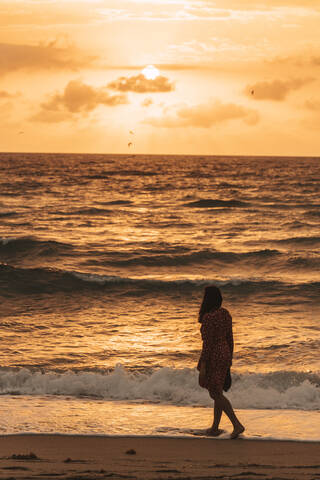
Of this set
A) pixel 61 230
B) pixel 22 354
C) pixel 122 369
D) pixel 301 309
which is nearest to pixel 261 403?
pixel 122 369

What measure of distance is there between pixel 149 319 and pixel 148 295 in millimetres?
2990

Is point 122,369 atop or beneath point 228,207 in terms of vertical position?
beneath

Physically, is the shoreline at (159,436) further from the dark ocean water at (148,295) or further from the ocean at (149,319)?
the dark ocean water at (148,295)

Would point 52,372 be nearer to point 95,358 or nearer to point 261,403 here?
point 95,358

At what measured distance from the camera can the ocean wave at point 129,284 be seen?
699 inches

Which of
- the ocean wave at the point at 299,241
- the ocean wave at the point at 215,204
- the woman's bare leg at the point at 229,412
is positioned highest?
the ocean wave at the point at 215,204

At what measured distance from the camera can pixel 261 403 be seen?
8.68 meters

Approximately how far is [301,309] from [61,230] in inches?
655

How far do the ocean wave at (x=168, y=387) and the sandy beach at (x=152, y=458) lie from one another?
195 centimetres

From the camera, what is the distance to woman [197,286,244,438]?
22.9 feet

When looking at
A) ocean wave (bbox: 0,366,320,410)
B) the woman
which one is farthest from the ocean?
the woman

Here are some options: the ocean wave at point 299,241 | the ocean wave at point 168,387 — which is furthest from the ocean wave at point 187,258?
the ocean wave at point 168,387

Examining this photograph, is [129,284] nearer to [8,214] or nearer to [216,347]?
[216,347]

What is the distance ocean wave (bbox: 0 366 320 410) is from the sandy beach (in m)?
1.95
